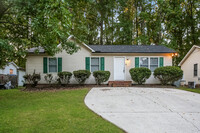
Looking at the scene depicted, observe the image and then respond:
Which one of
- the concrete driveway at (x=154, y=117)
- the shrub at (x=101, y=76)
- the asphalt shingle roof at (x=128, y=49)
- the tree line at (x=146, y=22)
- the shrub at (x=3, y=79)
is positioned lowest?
the concrete driveway at (x=154, y=117)

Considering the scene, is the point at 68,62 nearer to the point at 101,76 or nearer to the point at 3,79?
the point at 101,76

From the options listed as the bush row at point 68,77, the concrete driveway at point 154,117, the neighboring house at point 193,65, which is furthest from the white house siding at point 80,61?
the concrete driveway at point 154,117

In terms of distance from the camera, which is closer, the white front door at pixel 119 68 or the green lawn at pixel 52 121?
the green lawn at pixel 52 121

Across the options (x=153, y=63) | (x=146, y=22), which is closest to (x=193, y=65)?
(x=153, y=63)

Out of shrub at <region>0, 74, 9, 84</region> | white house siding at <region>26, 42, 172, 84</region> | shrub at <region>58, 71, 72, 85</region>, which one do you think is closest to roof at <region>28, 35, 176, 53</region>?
white house siding at <region>26, 42, 172, 84</region>

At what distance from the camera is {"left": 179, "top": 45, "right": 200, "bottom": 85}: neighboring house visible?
44.8ft

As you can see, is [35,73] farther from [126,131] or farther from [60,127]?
[126,131]

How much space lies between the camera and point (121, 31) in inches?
847

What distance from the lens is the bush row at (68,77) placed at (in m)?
10.8

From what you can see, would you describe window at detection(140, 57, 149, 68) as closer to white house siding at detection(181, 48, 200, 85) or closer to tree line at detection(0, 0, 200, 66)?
white house siding at detection(181, 48, 200, 85)

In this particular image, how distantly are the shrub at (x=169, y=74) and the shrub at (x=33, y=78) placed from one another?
30.1 ft

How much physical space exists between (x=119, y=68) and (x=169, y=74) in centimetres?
388

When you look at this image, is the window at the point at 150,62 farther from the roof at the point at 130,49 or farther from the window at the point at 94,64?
the window at the point at 94,64

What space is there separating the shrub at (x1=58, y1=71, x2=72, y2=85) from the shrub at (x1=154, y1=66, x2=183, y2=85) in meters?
6.84
